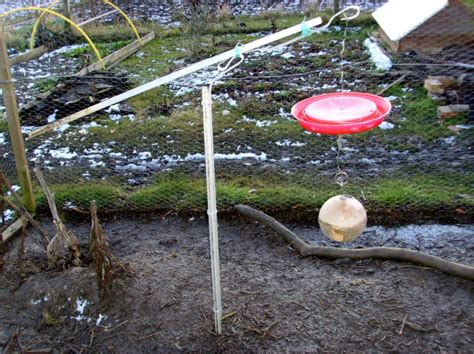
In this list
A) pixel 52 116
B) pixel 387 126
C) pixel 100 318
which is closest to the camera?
pixel 100 318

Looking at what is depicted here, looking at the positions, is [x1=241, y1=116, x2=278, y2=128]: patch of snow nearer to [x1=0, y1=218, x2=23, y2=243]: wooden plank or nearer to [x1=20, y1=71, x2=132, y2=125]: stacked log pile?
[x1=20, y1=71, x2=132, y2=125]: stacked log pile

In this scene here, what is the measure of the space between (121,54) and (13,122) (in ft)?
17.6

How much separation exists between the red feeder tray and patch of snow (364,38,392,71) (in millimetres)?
4377

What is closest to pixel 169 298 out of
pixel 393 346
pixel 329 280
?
pixel 329 280

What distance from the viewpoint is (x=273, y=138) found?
512 cm

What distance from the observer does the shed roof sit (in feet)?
22.0

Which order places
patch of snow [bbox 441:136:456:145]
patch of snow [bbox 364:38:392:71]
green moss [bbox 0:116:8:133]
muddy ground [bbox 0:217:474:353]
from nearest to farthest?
muddy ground [bbox 0:217:474:353], patch of snow [bbox 441:136:456:145], green moss [bbox 0:116:8:133], patch of snow [bbox 364:38:392:71]

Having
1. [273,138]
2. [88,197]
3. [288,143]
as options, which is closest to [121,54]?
[273,138]

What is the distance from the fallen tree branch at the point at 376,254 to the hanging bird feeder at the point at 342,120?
722mm

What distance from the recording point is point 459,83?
5.48 m

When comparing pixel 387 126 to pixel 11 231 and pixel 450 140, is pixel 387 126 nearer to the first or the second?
pixel 450 140

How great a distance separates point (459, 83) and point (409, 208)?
94.2 inches

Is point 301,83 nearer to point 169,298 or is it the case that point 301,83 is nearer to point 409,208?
point 409,208

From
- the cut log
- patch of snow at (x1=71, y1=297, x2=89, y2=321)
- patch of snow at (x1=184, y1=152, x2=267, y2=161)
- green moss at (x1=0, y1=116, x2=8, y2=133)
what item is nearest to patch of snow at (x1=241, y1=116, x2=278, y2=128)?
patch of snow at (x1=184, y1=152, x2=267, y2=161)
